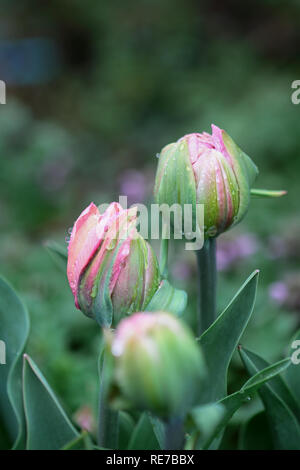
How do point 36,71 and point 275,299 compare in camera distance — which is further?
point 36,71

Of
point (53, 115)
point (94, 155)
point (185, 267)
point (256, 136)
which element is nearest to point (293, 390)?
point (185, 267)

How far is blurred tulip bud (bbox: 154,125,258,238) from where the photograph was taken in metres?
0.57

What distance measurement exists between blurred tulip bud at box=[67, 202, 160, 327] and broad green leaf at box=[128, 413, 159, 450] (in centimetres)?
18

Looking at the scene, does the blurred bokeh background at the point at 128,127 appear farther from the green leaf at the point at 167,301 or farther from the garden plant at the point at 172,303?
the green leaf at the point at 167,301

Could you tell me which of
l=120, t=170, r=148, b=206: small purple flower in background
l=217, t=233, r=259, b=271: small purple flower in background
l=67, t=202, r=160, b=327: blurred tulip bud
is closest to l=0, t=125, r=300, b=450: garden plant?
l=67, t=202, r=160, b=327: blurred tulip bud

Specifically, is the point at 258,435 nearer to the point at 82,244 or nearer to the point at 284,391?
the point at 284,391

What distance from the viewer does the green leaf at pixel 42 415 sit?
1.98ft

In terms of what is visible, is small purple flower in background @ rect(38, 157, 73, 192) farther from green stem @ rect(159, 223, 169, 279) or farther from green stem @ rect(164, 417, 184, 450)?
green stem @ rect(164, 417, 184, 450)

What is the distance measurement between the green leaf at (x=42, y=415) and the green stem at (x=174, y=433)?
0.15 metres

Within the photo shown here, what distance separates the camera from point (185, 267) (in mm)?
1203

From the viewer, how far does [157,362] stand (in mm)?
386

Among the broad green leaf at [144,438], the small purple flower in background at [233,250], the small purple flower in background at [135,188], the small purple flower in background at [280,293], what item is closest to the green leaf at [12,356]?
the broad green leaf at [144,438]
